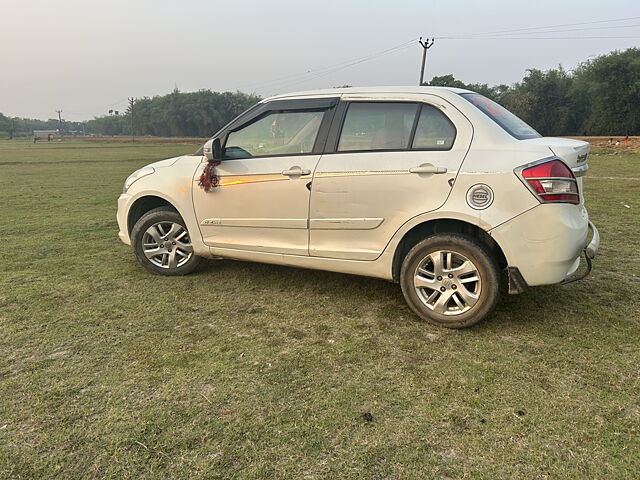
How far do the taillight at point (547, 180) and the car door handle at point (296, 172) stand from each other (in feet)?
5.19

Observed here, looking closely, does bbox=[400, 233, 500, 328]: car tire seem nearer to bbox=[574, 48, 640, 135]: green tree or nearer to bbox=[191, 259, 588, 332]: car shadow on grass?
bbox=[191, 259, 588, 332]: car shadow on grass

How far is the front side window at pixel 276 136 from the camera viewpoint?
3.79 metres

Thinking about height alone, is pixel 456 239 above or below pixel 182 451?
above

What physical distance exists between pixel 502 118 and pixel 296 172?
5.45 feet

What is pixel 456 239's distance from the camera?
3.25 meters

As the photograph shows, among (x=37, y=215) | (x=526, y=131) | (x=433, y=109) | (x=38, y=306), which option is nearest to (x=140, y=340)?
(x=38, y=306)

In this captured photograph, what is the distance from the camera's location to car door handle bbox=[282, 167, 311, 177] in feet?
12.0

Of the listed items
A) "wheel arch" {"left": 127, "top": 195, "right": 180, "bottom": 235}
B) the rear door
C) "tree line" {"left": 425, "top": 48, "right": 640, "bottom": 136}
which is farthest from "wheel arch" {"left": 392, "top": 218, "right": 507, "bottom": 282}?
"tree line" {"left": 425, "top": 48, "right": 640, "bottom": 136}

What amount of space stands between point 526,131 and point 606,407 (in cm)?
211

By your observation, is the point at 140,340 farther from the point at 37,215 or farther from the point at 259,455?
the point at 37,215

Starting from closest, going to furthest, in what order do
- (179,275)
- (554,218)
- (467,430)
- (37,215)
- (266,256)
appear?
(467,430) → (554,218) → (266,256) → (179,275) → (37,215)

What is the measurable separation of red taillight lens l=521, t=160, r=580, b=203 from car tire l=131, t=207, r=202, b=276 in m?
3.06

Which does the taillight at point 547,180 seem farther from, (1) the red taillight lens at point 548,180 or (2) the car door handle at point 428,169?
(2) the car door handle at point 428,169

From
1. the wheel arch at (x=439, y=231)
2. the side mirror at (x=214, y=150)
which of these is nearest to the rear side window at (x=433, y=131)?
the wheel arch at (x=439, y=231)
